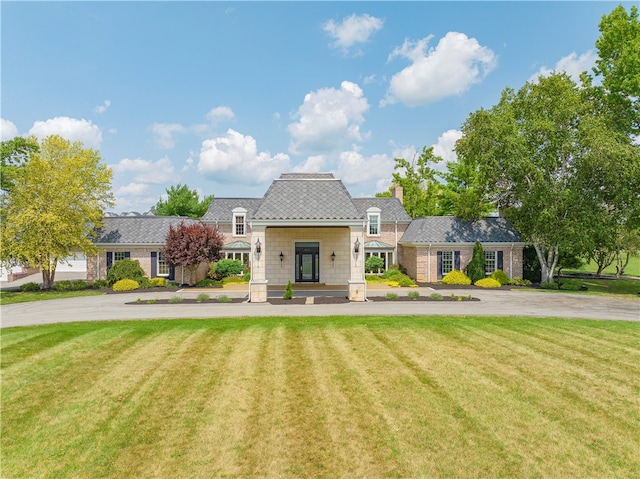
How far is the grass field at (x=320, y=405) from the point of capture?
5336 millimetres

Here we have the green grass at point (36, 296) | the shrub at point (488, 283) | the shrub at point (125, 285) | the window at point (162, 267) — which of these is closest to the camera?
the green grass at point (36, 296)

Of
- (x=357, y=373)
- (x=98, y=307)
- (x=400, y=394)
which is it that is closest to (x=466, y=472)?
(x=400, y=394)

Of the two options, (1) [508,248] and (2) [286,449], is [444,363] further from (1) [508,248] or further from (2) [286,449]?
(1) [508,248]

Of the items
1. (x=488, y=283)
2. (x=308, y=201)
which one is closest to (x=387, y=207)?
(x=488, y=283)

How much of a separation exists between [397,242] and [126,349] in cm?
2775

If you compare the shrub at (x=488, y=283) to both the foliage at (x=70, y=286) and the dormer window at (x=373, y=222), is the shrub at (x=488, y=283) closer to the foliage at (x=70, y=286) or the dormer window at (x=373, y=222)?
the dormer window at (x=373, y=222)

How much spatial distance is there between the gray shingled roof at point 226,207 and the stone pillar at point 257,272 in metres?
14.3

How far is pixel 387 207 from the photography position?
118 ft

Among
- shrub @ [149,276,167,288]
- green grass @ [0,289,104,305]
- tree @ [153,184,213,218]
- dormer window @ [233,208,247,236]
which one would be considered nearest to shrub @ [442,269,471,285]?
dormer window @ [233,208,247,236]

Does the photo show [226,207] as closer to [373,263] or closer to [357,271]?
[373,263]

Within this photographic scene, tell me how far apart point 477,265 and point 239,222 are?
22.0 m

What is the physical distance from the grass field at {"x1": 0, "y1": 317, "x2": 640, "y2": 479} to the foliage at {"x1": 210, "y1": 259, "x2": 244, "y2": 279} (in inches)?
699

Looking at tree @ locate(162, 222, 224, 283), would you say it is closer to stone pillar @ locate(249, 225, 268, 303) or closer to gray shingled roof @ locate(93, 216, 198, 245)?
gray shingled roof @ locate(93, 216, 198, 245)

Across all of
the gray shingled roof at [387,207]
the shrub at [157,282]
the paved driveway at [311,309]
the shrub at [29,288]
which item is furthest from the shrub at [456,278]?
the shrub at [29,288]
